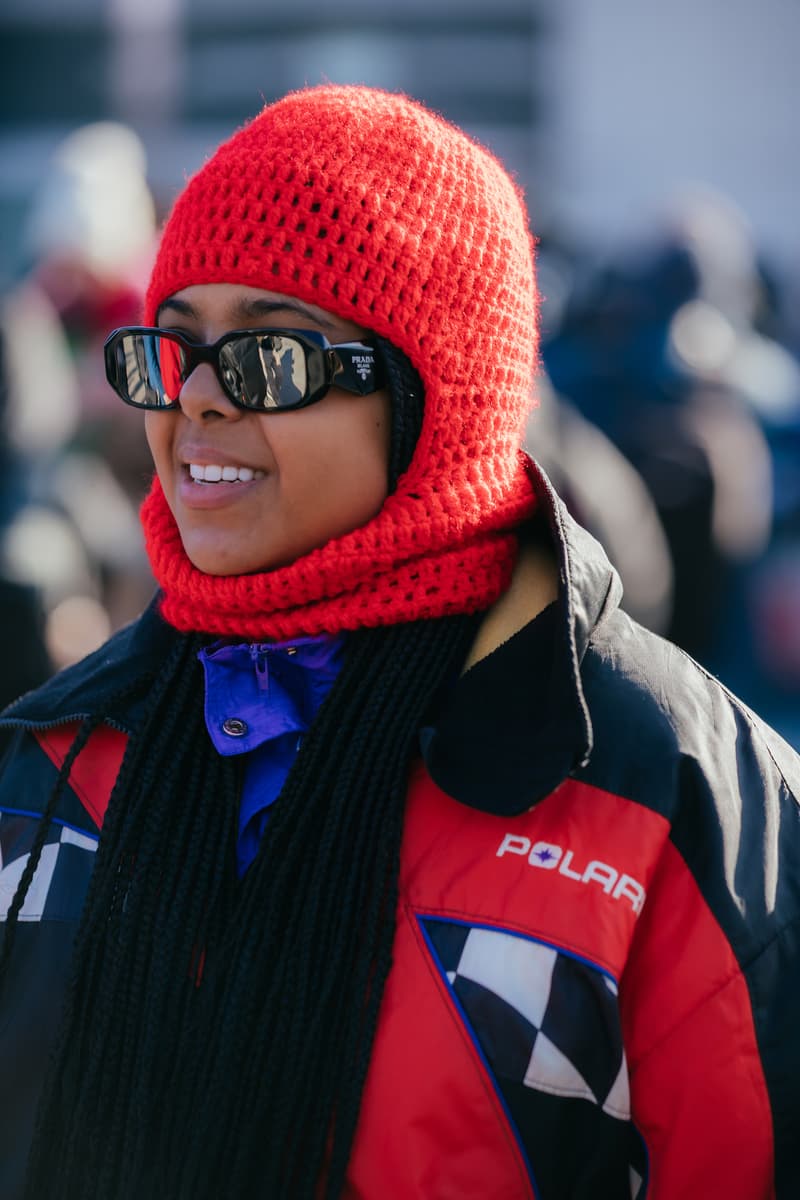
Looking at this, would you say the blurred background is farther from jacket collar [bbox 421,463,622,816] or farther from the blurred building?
the blurred building

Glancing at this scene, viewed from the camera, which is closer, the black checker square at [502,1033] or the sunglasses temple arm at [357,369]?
the black checker square at [502,1033]

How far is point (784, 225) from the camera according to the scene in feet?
50.1

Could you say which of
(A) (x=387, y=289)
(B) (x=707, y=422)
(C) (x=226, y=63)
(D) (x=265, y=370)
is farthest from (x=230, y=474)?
(C) (x=226, y=63)

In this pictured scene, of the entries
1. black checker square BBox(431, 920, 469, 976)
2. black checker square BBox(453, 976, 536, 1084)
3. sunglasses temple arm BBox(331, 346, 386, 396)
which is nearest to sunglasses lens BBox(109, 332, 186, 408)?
sunglasses temple arm BBox(331, 346, 386, 396)

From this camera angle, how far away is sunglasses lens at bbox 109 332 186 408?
6.25 feet

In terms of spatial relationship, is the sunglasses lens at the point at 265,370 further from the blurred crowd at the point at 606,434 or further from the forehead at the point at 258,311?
the blurred crowd at the point at 606,434

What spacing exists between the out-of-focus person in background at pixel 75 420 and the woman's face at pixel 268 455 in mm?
1929

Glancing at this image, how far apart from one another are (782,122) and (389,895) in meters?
16.4

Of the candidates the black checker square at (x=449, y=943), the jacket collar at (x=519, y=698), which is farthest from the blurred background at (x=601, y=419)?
the black checker square at (x=449, y=943)

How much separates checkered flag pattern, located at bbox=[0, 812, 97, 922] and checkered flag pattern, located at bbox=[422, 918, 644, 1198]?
0.55 metres

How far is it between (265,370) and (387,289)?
0.67 ft

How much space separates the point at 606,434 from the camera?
5.96 m

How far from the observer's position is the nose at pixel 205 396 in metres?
1.85

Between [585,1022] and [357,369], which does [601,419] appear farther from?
[585,1022]
